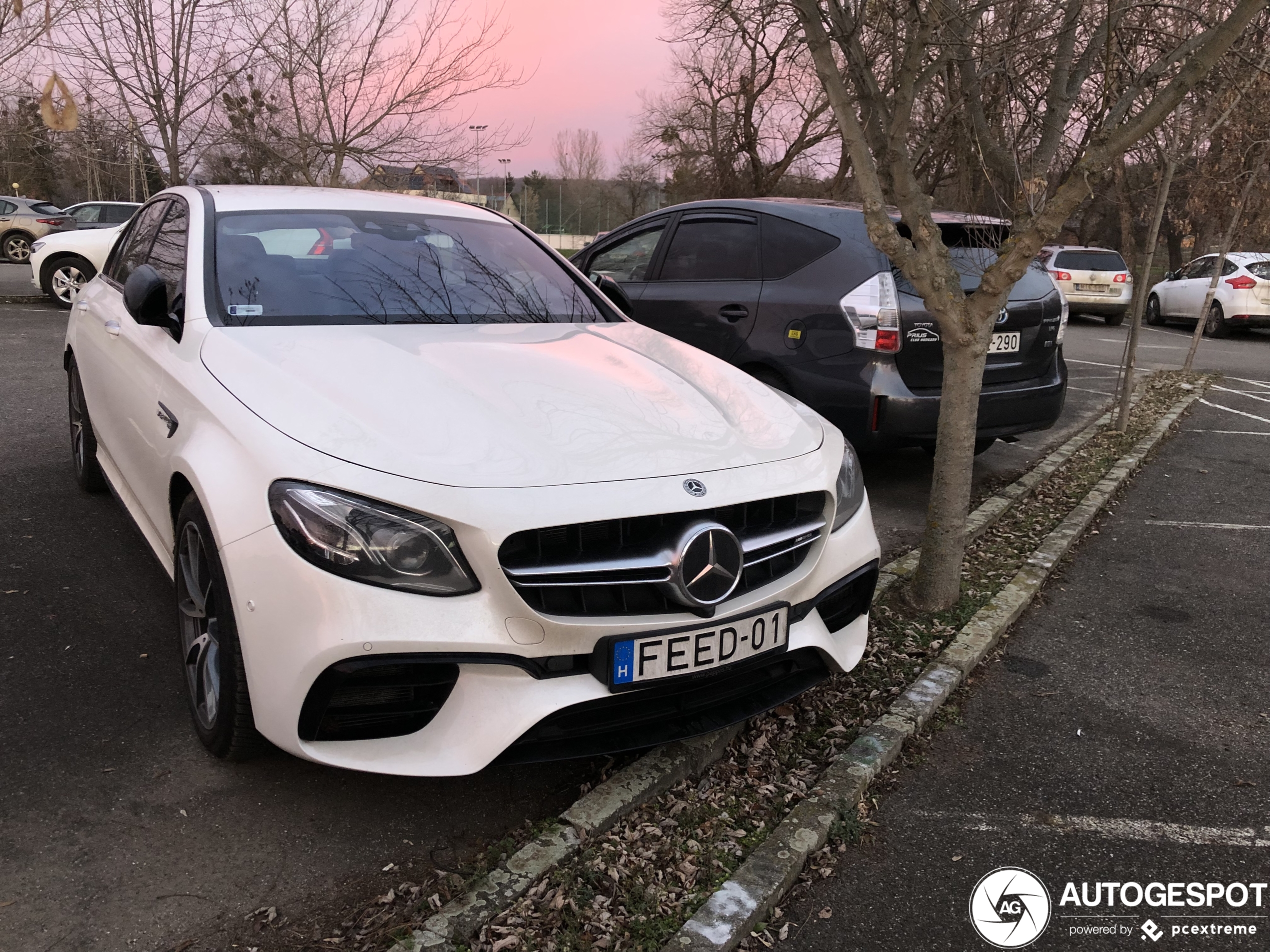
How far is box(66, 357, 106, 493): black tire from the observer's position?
4570 mm

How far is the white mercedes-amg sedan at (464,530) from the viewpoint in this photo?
7.07 feet

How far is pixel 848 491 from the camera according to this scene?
9.43ft

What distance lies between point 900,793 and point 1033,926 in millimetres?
551

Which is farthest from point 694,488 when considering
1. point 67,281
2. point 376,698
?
point 67,281

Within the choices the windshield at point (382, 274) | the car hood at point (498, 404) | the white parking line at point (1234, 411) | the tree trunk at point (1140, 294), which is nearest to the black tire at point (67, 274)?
the windshield at point (382, 274)

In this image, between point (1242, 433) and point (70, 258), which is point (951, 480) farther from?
point (70, 258)

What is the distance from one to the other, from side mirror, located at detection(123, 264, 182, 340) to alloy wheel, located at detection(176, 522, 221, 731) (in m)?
0.78

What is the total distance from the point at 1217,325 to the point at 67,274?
18.9 metres

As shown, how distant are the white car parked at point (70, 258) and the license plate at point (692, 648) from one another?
12.9m

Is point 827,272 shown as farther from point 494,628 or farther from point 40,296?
point 40,296

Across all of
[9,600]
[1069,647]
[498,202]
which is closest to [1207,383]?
[1069,647]

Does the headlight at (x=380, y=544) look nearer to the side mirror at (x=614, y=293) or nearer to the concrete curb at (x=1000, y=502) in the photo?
the concrete curb at (x=1000, y=502)

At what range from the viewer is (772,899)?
2.25 metres

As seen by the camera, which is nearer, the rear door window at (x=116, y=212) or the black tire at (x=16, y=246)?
the rear door window at (x=116, y=212)
